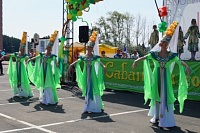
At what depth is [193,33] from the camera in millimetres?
13219

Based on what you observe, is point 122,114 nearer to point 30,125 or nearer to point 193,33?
point 30,125

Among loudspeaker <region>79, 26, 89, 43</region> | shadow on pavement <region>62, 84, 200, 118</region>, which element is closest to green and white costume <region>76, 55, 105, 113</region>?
shadow on pavement <region>62, 84, 200, 118</region>

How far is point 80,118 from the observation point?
753cm

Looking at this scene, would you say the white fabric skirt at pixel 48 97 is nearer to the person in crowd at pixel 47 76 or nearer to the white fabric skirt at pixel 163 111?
the person in crowd at pixel 47 76

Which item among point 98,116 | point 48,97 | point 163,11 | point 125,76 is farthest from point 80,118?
point 163,11

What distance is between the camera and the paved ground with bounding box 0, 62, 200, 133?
645cm

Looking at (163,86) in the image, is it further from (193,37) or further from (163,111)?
(193,37)

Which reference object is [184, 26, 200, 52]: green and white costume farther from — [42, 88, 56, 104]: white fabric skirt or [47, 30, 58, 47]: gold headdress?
[42, 88, 56, 104]: white fabric skirt

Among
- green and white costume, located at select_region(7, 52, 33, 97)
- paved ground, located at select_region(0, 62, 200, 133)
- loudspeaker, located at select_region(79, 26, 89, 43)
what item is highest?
loudspeaker, located at select_region(79, 26, 89, 43)

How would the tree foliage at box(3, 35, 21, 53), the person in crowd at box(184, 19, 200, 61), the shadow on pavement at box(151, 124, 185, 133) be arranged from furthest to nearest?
the tree foliage at box(3, 35, 21, 53) → the person in crowd at box(184, 19, 200, 61) → the shadow on pavement at box(151, 124, 185, 133)

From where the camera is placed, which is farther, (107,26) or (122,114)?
(107,26)

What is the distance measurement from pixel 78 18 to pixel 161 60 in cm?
720

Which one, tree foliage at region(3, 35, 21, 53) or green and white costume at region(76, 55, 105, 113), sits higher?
tree foliage at region(3, 35, 21, 53)

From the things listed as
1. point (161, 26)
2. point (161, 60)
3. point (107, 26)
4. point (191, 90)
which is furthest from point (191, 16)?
point (107, 26)
